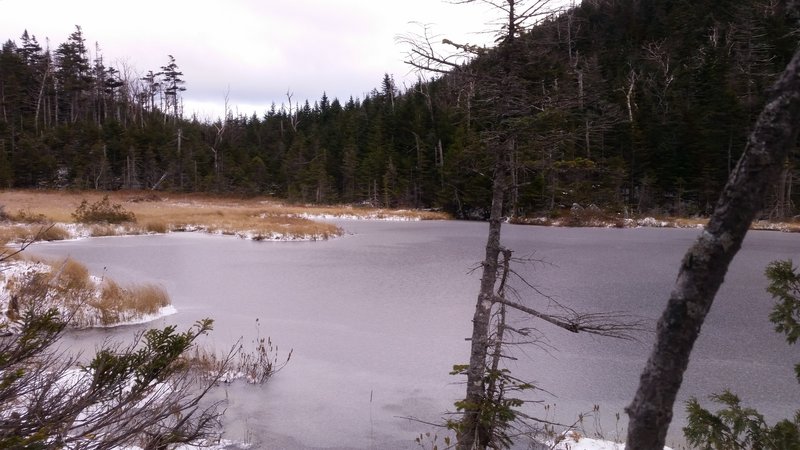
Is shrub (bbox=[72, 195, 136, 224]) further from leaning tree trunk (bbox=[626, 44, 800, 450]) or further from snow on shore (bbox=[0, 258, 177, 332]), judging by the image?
leaning tree trunk (bbox=[626, 44, 800, 450])

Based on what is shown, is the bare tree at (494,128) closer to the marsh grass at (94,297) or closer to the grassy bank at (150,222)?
the marsh grass at (94,297)

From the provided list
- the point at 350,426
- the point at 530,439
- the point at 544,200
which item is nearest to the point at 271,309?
the point at 350,426

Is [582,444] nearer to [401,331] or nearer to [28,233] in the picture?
[401,331]

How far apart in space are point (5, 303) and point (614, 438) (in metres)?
10.4

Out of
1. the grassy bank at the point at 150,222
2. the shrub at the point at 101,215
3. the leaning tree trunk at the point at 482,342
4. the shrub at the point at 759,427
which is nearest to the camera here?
the shrub at the point at 759,427

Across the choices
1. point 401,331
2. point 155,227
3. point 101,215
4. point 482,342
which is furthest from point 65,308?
point 101,215

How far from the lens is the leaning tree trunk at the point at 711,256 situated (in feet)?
5.59

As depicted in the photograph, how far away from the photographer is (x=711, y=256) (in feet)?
5.88

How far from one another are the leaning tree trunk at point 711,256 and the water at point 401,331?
3.39m

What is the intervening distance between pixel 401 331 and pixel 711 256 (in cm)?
854

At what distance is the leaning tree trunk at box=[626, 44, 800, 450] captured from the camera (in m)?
1.71

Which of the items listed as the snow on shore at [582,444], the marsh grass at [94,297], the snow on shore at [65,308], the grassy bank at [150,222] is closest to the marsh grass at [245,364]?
the snow on shore at [65,308]

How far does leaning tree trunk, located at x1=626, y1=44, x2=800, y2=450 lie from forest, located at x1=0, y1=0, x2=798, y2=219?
2621 centimetres

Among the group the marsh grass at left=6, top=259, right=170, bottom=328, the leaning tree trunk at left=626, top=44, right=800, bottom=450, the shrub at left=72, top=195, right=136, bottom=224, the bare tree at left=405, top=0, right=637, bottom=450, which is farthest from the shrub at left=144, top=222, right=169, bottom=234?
the leaning tree trunk at left=626, top=44, right=800, bottom=450
